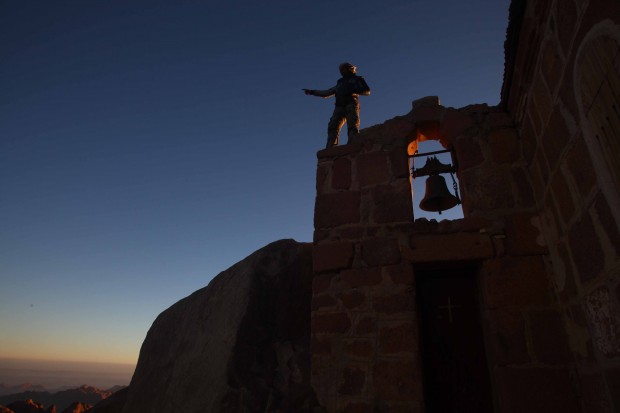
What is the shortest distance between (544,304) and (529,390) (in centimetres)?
66

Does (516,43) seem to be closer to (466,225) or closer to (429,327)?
(466,225)

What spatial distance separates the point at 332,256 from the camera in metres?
3.43

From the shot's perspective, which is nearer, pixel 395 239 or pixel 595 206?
pixel 595 206

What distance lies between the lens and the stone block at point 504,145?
3289 millimetres

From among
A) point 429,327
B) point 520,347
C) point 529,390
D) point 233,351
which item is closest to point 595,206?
point 520,347

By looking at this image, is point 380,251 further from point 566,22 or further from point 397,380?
point 566,22

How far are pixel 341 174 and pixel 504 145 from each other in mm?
1644

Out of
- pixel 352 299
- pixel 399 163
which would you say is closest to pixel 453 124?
pixel 399 163

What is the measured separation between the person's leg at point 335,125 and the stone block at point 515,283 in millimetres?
2461

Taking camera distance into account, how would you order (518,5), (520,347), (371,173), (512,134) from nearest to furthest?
1. (518,5)
2. (520,347)
3. (512,134)
4. (371,173)

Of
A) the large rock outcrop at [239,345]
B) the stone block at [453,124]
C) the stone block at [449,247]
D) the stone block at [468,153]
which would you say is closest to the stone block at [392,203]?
the stone block at [449,247]

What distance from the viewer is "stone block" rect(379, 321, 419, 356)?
2.89 metres

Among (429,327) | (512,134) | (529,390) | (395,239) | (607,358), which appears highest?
(512,134)

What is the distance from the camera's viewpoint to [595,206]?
1997 millimetres
